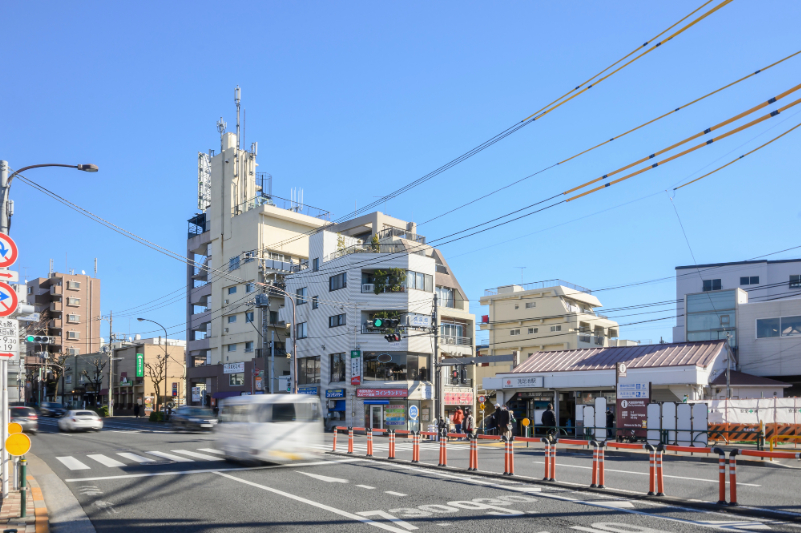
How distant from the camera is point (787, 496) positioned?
1297 cm

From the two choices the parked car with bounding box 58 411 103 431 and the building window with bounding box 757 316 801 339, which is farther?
the parked car with bounding box 58 411 103 431

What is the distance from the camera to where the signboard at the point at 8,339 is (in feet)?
37.7

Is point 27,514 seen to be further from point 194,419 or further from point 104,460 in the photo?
point 194,419

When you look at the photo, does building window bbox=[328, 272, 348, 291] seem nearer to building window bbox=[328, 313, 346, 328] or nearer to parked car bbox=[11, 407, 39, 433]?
building window bbox=[328, 313, 346, 328]

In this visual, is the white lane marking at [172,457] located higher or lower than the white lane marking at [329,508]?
lower

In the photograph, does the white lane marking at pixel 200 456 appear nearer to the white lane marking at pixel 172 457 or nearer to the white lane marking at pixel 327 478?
the white lane marking at pixel 172 457

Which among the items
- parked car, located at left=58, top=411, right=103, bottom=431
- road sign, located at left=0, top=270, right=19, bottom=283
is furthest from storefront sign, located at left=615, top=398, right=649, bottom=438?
parked car, located at left=58, top=411, right=103, bottom=431

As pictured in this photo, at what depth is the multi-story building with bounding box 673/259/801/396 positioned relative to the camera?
1511 inches

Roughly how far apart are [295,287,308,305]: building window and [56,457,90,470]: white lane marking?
32834mm

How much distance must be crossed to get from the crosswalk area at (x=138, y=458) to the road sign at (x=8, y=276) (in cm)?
811

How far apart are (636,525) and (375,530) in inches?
150

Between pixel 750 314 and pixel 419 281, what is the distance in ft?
71.1

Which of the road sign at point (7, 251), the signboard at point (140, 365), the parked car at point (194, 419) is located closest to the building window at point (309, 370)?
the parked car at point (194, 419)

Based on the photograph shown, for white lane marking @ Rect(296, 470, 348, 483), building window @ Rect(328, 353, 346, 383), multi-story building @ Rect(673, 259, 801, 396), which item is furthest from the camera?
building window @ Rect(328, 353, 346, 383)
